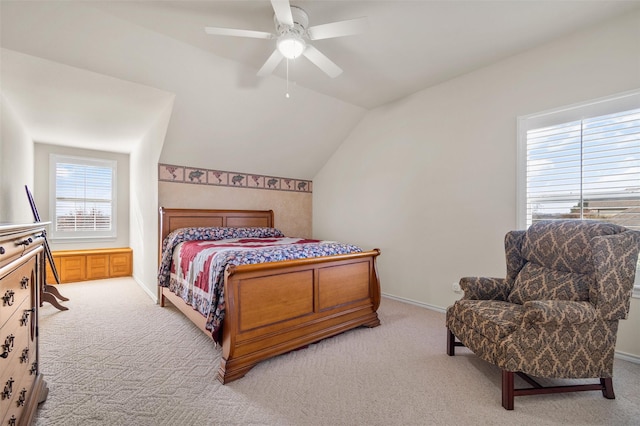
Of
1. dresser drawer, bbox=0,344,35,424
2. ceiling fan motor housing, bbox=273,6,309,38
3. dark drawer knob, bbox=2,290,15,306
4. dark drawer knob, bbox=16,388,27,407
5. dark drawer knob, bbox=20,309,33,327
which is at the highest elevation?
ceiling fan motor housing, bbox=273,6,309,38

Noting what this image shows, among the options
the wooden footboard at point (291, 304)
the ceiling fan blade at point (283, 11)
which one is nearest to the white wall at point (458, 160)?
the wooden footboard at point (291, 304)

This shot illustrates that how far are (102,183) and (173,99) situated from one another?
333 centimetres

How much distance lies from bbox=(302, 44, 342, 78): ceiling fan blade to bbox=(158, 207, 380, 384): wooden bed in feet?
5.56

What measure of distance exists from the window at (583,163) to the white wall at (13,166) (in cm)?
537

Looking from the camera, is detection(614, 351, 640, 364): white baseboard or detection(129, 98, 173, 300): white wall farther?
detection(129, 98, 173, 300): white wall

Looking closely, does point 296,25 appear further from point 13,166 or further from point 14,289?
point 13,166

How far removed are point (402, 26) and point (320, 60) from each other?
0.76 metres

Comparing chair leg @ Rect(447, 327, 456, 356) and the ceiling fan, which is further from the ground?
the ceiling fan

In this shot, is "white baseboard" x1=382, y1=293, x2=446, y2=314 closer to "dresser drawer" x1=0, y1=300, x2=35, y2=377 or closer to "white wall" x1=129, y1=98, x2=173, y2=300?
"white wall" x1=129, y1=98, x2=173, y2=300

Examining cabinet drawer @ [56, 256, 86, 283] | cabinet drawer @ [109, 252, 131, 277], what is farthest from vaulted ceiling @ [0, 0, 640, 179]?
cabinet drawer @ [109, 252, 131, 277]

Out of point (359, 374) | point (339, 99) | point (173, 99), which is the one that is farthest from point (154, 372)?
point (339, 99)

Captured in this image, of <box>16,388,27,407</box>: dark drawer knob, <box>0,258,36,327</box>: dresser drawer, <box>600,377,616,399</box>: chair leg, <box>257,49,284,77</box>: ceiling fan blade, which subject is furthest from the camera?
<box>257,49,284,77</box>: ceiling fan blade

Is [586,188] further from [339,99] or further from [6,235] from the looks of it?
[6,235]

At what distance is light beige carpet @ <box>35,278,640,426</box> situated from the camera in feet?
5.42
